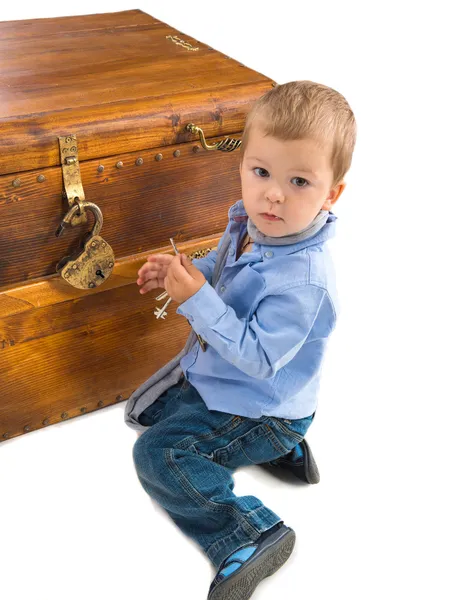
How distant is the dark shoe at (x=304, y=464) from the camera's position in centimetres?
198

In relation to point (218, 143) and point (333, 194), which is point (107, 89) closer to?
point (218, 143)

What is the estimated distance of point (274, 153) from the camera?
1639 millimetres

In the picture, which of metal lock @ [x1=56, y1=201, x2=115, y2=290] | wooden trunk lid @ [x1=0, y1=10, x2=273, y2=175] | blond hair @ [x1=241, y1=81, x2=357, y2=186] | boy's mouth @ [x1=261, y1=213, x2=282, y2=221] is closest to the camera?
blond hair @ [x1=241, y1=81, x2=357, y2=186]

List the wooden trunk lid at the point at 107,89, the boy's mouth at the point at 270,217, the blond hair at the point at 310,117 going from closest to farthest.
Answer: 1. the blond hair at the point at 310,117
2. the boy's mouth at the point at 270,217
3. the wooden trunk lid at the point at 107,89

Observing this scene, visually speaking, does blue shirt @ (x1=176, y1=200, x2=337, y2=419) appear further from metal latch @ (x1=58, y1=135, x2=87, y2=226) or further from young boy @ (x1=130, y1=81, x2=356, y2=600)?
metal latch @ (x1=58, y1=135, x2=87, y2=226)

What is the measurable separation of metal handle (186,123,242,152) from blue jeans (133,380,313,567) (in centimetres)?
55

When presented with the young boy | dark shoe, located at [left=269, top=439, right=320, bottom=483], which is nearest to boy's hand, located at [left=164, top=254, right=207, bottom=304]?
the young boy

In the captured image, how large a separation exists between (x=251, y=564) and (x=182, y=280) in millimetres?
573

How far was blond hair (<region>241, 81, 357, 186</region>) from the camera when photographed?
5.27 feet

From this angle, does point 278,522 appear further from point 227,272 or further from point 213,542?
point 227,272

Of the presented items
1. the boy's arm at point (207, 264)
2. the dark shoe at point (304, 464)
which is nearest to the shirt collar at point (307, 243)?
the boy's arm at point (207, 264)

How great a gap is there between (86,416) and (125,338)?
0.73ft

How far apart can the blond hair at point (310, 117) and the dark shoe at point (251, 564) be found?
2.41 feet

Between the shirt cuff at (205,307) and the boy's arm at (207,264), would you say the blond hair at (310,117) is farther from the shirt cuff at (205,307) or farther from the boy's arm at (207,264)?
the boy's arm at (207,264)
